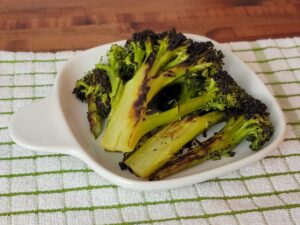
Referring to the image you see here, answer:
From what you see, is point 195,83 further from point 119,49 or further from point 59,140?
point 59,140

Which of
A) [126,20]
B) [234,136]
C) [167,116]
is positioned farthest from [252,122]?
[126,20]

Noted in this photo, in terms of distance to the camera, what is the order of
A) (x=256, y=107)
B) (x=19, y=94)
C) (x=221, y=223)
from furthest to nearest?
1. (x=19, y=94)
2. (x=256, y=107)
3. (x=221, y=223)

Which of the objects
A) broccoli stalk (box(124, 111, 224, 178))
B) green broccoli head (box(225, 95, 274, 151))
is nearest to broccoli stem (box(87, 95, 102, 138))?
broccoli stalk (box(124, 111, 224, 178))

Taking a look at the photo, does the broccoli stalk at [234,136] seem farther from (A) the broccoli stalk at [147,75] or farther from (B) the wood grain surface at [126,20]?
(B) the wood grain surface at [126,20]

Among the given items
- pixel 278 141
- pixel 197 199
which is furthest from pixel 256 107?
pixel 197 199

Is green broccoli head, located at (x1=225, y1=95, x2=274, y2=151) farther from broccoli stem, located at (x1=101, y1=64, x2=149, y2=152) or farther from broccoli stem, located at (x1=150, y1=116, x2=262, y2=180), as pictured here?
broccoli stem, located at (x1=101, y1=64, x2=149, y2=152)

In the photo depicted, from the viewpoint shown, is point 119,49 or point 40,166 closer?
point 40,166
